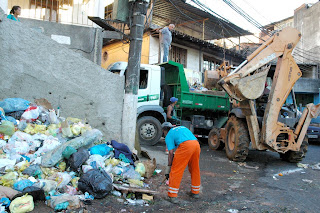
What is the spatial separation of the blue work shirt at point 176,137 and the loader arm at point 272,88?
2.60 metres

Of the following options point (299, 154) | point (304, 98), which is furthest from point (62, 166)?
point (304, 98)

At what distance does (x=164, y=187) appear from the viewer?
15.2 feet

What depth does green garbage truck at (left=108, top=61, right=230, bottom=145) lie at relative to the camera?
27.3 ft

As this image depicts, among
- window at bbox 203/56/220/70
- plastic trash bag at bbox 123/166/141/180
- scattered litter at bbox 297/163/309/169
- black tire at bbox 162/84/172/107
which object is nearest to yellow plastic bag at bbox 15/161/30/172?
plastic trash bag at bbox 123/166/141/180

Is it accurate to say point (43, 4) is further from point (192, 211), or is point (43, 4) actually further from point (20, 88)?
point (192, 211)

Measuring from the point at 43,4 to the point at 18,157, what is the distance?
6.53 m

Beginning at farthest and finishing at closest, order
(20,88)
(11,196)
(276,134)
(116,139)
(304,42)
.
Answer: (304,42), (276,134), (116,139), (20,88), (11,196)

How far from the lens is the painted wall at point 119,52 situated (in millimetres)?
14620

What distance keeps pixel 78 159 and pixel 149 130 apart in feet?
13.7

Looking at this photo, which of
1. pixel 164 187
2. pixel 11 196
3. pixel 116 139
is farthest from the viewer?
pixel 116 139

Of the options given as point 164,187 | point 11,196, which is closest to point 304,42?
point 164,187

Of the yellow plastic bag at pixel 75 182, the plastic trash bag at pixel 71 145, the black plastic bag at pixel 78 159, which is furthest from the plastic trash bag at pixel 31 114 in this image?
the yellow plastic bag at pixel 75 182

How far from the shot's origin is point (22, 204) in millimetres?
3141

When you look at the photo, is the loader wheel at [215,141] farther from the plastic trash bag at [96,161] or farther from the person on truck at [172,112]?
the plastic trash bag at [96,161]
